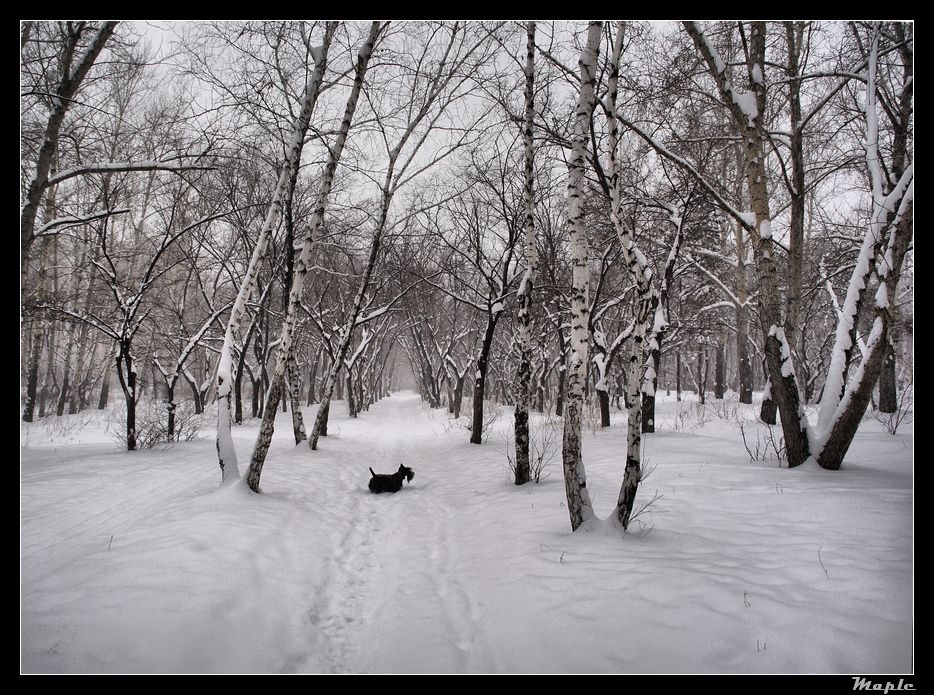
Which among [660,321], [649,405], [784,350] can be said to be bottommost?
[649,405]

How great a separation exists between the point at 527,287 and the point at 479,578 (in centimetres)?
406

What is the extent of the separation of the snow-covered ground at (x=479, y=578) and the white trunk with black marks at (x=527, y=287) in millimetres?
661

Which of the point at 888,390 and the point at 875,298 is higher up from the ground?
the point at 875,298

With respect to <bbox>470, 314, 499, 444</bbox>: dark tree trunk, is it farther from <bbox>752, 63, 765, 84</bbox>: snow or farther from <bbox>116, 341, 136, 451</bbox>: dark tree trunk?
<bbox>116, 341, 136, 451</bbox>: dark tree trunk

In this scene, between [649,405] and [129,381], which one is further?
[649,405]

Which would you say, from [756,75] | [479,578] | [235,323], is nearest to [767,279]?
[756,75]

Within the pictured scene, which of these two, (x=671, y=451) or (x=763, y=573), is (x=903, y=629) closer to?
(x=763, y=573)

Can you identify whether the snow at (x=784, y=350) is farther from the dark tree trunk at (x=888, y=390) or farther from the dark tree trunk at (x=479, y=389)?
the dark tree trunk at (x=888, y=390)

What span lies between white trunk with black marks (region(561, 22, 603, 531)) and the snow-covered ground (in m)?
0.42

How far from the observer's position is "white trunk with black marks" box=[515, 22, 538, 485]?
18.8 ft

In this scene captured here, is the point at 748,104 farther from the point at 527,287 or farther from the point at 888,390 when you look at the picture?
the point at 888,390

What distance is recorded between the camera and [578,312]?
420 cm
